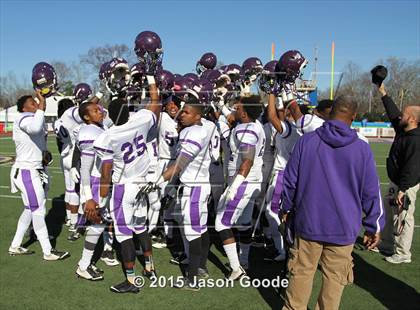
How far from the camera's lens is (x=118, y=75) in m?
5.35

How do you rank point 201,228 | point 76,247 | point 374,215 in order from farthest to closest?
point 76,247 < point 201,228 < point 374,215

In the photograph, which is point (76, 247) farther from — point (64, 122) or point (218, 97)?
point (218, 97)

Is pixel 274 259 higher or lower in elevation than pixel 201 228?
lower

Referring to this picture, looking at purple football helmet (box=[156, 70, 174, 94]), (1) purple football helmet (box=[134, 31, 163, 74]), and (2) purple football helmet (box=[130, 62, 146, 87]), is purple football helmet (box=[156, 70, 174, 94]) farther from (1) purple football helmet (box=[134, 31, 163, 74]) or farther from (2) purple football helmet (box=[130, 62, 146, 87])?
(1) purple football helmet (box=[134, 31, 163, 74])

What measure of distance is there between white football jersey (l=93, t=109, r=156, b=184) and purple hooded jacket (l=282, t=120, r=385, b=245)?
75.6 inches

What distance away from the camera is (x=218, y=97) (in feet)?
22.5

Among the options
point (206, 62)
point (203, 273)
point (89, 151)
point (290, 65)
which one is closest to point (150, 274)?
point (203, 273)

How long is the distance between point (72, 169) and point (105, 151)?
2542mm

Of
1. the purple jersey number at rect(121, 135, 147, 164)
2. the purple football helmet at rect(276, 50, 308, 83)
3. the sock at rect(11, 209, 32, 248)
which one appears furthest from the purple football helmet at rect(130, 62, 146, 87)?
the sock at rect(11, 209, 32, 248)

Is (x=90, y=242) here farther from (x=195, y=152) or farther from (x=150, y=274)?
(x=195, y=152)

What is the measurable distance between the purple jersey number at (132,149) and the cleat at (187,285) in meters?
1.61

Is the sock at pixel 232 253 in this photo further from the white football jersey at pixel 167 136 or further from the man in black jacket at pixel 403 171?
the man in black jacket at pixel 403 171

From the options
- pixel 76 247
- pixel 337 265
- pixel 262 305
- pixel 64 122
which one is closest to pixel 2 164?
pixel 64 122

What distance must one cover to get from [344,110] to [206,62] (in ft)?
17.3
